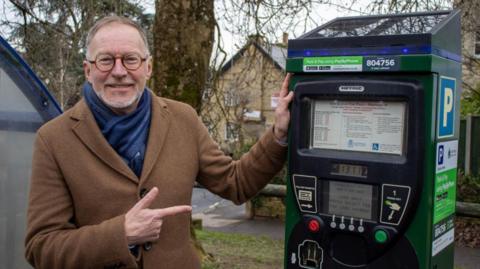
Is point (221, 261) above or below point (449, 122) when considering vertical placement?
below

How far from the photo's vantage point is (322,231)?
2.13 meters

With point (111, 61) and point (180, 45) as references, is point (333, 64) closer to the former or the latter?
point (111, 61)

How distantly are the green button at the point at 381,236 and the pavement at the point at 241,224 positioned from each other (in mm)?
5148

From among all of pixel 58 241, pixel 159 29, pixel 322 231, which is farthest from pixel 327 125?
pixel 159 29

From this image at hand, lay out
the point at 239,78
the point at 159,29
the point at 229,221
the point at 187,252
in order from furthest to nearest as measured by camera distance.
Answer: the point at 229,221, the point at 239,78, the point at 159,29, the point at 187,252

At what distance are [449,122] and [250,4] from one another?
→ 3.92 metres

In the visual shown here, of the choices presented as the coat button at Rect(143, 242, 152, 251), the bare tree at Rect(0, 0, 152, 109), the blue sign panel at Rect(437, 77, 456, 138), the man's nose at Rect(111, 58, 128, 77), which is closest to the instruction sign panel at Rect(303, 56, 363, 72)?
the blue sign panel at Rect(437, 77, 456, 138)

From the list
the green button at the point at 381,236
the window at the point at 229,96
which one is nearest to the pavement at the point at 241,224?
the window at the point at 229,96

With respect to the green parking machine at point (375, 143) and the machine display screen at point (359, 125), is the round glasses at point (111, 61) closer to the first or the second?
the green parking machine at point (375, 143)

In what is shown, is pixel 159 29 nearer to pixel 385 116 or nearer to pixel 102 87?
pixel 102 87

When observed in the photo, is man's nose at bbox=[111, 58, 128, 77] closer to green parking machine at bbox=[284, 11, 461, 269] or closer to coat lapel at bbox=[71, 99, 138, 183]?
coat lapel at bbox=[71, 99, 138, 183]

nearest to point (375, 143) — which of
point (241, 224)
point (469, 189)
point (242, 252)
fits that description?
point (242, 252)

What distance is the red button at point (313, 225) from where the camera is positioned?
2139 millimetres

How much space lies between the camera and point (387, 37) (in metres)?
1.98
